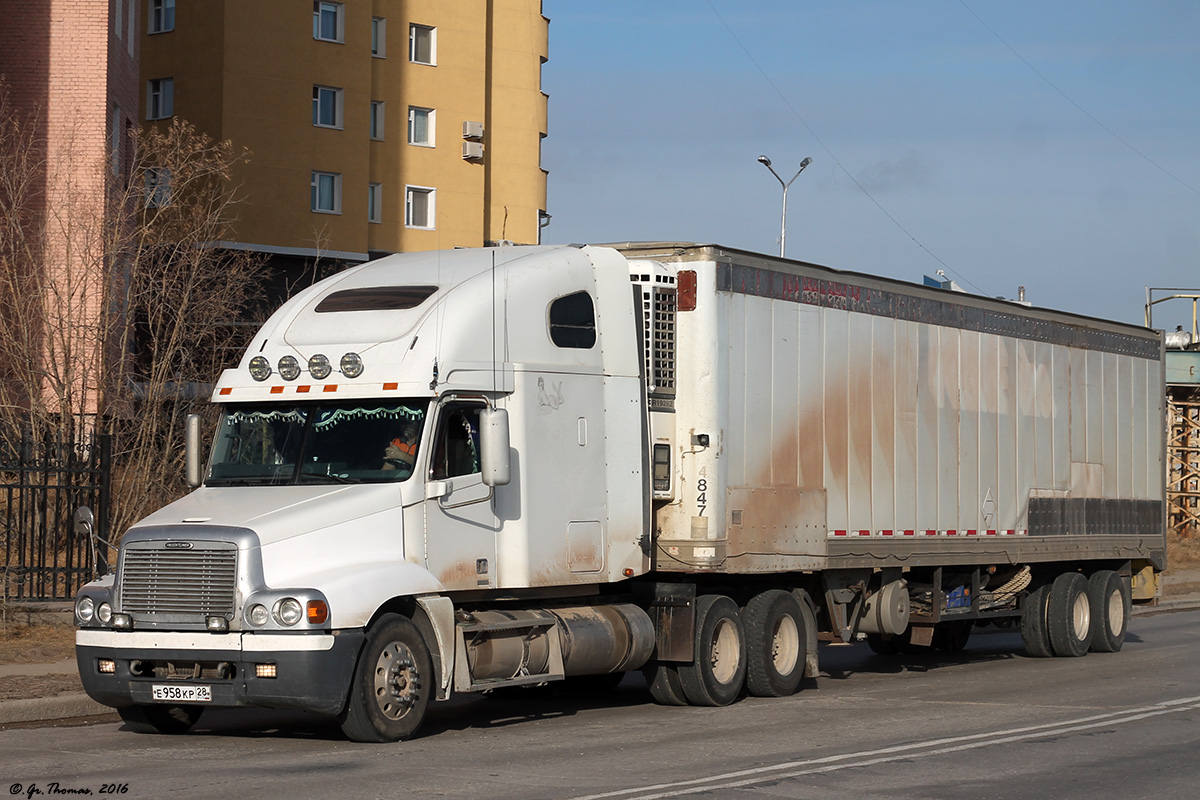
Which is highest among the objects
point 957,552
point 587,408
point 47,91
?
point 47,91

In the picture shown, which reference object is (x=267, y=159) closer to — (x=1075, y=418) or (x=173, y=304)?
(x=173, y=304)

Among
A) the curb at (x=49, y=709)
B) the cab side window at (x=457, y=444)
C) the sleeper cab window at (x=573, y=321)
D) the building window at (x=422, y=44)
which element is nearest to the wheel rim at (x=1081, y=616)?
the sleeper cab window at (x=573, y=321)

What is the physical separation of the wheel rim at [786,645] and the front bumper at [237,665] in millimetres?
5158

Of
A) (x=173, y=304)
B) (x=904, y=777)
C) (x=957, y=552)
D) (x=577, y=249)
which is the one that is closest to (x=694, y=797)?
(x=904, y=777)

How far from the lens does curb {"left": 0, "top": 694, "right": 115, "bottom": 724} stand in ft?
41.8

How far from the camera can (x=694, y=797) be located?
9102 millimetres

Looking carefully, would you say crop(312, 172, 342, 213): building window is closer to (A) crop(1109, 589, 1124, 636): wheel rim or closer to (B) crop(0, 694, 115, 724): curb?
(A) crop(1109, 589, 1124, 636): wheel rim

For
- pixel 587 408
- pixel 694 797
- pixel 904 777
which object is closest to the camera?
pixel 694 797

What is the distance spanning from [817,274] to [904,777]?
6.33m

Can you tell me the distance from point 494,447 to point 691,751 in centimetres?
263

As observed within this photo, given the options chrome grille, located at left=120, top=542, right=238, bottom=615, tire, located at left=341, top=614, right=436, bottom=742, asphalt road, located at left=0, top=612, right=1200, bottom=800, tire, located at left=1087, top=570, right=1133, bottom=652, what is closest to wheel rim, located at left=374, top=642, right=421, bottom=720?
tire, located at left=341, top=614, right=436, bottom=742

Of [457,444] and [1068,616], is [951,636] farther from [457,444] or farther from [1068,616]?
[457,444]

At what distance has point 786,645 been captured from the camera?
1495cm

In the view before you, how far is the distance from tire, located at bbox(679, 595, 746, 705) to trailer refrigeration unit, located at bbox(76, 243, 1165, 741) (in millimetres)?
25
